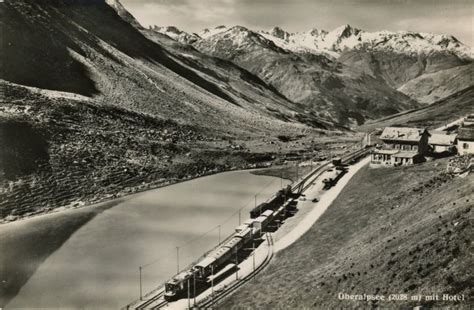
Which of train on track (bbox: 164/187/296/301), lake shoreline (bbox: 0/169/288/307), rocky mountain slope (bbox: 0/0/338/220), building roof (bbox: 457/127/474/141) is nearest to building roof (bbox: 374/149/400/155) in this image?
building roof (bbox: 457/127/474/141)

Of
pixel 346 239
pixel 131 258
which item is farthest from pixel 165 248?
pixel 346 239

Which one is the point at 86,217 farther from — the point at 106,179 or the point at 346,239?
the point at 346,239

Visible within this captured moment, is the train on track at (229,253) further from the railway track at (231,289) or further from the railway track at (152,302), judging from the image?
the railway track at (231,289)

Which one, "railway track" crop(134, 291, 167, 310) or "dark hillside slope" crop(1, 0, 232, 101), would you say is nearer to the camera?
"railway track" crop(134, 291, 167, 310)

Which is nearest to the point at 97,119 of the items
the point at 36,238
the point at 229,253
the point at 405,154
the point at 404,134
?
the point at 36,238

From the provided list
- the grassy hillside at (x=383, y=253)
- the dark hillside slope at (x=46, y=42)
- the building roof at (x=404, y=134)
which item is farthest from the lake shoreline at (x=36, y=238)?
the dark hillside slope at (x=46, y=42)

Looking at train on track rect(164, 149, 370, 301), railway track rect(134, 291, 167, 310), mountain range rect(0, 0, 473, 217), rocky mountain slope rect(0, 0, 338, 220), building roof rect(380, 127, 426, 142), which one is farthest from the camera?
building roof rect(380, 127, 426, 142)

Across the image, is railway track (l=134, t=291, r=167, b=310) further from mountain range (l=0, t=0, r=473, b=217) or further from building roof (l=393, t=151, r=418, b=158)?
building roof (l=393, t=151, r=418, b=158)
